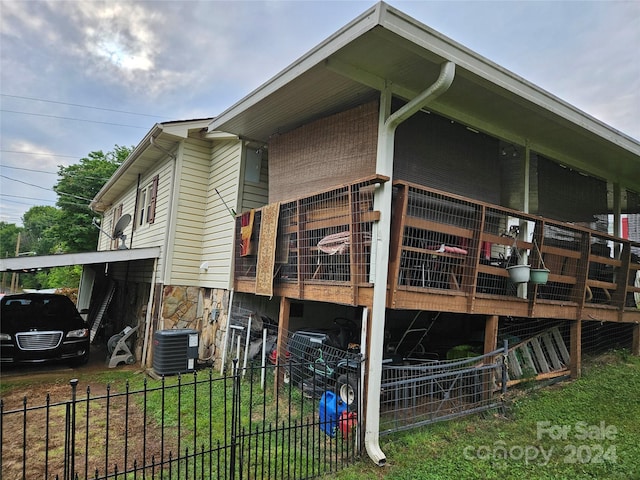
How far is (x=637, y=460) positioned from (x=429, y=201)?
10.2 ft

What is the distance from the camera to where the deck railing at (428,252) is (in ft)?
13.1

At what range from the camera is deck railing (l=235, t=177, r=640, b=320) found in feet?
13.1

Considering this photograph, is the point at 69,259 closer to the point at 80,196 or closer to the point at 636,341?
the point at 636,341

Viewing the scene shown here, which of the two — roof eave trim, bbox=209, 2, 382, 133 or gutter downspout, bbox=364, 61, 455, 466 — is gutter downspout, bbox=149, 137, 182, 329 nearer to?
roof eave trim, bbox=209, 2, 382, 133

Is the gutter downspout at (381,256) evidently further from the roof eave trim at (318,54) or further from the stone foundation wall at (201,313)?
the stone foundation wall at (201,313)

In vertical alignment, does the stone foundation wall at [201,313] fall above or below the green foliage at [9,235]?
below

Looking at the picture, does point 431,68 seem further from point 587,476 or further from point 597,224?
point 597,224

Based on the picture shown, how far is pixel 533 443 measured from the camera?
381 centimetres

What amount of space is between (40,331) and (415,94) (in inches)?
305

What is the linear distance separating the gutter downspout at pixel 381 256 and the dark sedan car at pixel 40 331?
655 cm

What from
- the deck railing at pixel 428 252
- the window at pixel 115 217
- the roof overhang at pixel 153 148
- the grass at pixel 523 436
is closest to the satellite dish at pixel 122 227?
the window at pixel 115 217

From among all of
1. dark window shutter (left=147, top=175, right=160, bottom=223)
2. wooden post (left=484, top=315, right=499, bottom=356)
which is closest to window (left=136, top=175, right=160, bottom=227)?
dark window shutter (left=147, top=175, right=160, bottom=223)

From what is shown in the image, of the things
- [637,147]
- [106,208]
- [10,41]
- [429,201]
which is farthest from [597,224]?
[106,208]

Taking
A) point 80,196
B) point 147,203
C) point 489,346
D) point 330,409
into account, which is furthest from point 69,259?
point 80,196
